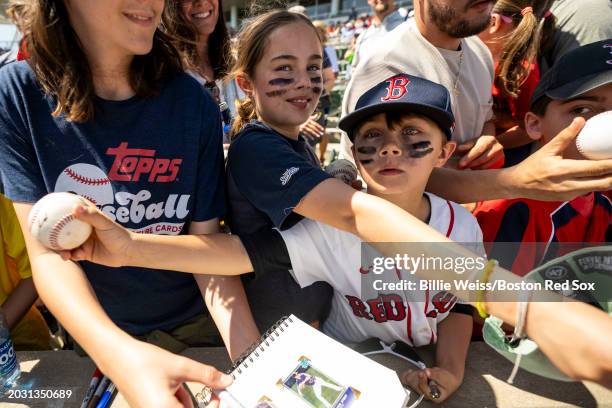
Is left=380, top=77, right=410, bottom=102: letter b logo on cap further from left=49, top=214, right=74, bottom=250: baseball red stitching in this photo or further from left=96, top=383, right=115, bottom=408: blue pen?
left=96, top=383, right=115, bottom=408: blue pen

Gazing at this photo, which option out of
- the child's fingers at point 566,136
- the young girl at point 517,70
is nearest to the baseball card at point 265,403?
the child's fingers at point 566,136

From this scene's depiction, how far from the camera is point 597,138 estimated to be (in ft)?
3.91

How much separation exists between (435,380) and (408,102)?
0.98 m

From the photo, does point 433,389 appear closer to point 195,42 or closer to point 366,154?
point 366,154

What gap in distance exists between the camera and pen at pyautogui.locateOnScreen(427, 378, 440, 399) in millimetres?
1321

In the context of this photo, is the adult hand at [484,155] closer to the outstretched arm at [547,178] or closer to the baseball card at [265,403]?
the outstretched arm at [547,178]

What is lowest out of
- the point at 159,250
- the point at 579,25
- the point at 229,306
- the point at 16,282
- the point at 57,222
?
the point at 16,282

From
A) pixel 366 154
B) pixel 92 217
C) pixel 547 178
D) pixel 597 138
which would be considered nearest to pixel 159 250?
pixel 92 217

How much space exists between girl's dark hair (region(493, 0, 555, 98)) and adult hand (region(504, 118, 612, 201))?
118cm

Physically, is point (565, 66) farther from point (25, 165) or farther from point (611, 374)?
point (25, 165)

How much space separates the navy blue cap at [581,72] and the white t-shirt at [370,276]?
1.96 feet

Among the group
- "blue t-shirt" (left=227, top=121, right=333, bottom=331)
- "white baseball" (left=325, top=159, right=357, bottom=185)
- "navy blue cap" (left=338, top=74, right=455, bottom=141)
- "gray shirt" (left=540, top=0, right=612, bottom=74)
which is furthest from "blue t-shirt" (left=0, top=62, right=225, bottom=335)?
"gray shirt" (left=540, top=0, right=612, bottom=74)

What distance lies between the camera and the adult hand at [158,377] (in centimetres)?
97

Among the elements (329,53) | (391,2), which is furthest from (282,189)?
(329,53)
